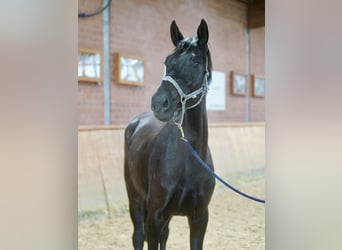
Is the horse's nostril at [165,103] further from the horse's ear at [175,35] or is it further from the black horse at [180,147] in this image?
the horse's ear at [175,35]

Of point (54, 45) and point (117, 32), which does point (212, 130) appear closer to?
point (54, 45)

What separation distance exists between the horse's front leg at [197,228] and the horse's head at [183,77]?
0.24 meters

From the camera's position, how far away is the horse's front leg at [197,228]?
0.82 meters

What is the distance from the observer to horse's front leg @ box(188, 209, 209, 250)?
32.3 inches

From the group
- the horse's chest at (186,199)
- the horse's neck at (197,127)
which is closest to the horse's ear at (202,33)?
the horse's neck at (197,127)

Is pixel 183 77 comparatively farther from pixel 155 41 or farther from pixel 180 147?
pixel 155 41

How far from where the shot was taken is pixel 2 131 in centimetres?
66

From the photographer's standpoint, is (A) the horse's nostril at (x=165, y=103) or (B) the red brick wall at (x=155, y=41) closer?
(A) the horse's nostril at (x=165, y=103)

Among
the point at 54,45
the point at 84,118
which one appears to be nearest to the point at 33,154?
the point at 54,45

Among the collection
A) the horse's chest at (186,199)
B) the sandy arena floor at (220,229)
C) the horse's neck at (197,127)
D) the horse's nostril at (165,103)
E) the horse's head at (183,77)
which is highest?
the horse's head at (183,77)

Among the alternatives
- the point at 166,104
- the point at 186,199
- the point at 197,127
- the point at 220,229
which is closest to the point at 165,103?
the point at 166,104

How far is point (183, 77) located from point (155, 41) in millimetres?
368

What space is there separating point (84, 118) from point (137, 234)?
1.79ft

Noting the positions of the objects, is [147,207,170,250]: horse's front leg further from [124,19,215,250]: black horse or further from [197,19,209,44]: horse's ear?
[197,19,209,44]: horse's ear
